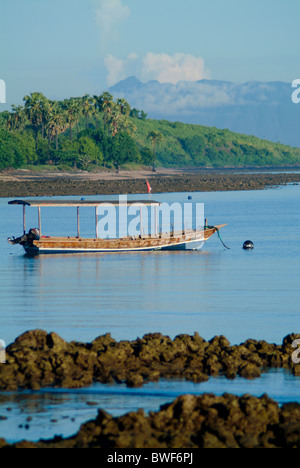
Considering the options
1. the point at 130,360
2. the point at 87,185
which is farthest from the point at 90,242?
the point at 87,185

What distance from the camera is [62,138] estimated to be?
573ft

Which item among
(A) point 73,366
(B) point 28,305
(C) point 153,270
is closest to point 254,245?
(C) point 153,270

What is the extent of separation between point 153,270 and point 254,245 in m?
13.7

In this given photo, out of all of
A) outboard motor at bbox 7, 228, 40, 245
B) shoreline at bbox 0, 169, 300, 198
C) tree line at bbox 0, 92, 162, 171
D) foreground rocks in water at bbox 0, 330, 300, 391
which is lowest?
foreground rocks in water at bbox 0, 330, 300, 391

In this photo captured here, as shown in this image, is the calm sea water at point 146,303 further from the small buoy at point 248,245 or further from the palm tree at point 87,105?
the palm tree at point 87,105

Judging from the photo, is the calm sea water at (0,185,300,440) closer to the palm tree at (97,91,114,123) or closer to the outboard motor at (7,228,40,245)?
the outboard motor at (7,228,40,245)

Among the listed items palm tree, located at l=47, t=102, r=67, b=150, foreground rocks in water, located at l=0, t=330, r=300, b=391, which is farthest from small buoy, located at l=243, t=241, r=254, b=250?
palm tree, located at l=47, t=102, r=67, b=150

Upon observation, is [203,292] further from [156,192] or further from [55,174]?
[55,174]

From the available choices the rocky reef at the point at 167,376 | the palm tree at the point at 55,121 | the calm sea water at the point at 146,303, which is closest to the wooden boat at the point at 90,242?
the calm sea water at the point at 146,303

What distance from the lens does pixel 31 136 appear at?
157 metres

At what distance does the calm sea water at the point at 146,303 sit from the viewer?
1898 cm

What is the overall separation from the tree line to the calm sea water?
87931 mm

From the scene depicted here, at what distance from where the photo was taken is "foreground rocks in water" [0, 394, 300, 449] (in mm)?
14828

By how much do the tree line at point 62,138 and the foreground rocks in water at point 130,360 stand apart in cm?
11337
